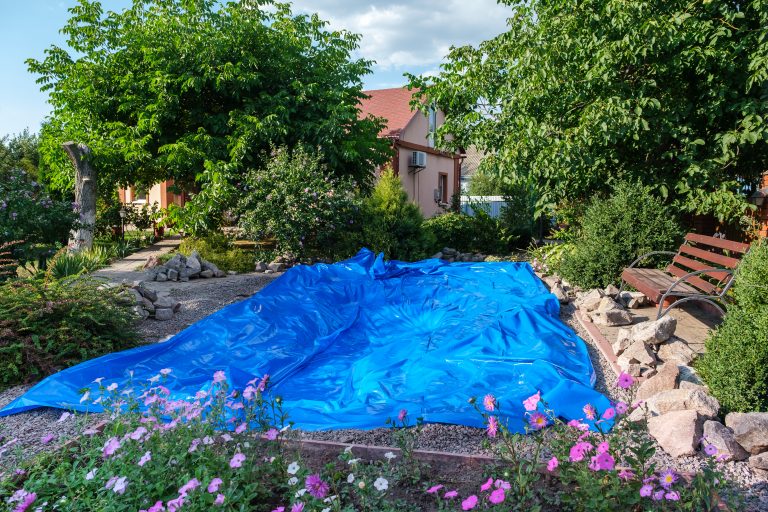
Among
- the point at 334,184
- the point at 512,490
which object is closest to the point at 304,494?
the point at 512,490

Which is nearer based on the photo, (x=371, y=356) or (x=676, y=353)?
(x=676, y=353)

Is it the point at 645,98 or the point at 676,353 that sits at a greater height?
the point at 645,98

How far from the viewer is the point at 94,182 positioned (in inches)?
459

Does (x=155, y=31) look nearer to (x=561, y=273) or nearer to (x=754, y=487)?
(x=561, y=273)

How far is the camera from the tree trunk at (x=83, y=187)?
440 inches

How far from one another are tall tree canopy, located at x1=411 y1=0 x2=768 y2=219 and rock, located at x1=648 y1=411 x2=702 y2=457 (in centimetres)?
461

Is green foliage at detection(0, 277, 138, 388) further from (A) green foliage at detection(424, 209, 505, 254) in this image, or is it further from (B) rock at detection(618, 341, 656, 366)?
(A) green foliage at detection(424, 209, 505, 254)

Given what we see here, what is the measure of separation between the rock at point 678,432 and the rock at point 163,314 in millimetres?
5237

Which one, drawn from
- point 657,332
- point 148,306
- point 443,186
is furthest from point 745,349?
point 443,186

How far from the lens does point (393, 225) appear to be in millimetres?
10930

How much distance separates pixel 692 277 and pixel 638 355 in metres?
2.14

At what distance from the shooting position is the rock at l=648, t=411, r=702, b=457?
2965 millimetres

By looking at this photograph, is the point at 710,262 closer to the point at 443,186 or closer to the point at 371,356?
the point at 371,356

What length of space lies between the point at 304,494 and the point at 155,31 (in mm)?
11911
